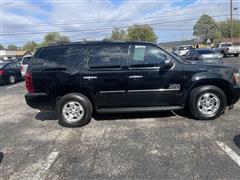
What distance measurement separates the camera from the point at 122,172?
3.99 meters

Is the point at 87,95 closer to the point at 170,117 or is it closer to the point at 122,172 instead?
the point at 170,117

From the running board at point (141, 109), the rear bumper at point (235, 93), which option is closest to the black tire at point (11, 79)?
the running board at point (141, 109)

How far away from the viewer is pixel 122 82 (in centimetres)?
612

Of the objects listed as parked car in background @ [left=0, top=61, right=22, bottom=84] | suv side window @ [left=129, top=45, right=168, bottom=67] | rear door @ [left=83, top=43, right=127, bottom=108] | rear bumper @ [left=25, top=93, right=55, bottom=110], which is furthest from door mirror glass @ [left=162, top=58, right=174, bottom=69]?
A: parked car in background @ [left=0, top=61, right=22, bottom=84]

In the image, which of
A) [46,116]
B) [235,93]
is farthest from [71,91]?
[235,93]

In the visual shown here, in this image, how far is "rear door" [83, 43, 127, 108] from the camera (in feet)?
20.1

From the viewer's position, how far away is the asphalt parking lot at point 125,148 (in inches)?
157

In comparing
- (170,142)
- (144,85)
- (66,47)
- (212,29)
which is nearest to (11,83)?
(66,47)

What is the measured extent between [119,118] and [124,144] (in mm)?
1779

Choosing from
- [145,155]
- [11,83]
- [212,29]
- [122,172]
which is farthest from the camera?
[212,29]

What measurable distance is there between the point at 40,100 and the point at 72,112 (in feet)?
2.64

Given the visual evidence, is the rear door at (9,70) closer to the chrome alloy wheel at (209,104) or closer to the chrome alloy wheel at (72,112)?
the chrome alloy wheel at (72,112)

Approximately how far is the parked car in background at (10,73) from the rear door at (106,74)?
12961 millimetres

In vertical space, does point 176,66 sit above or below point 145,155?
above
